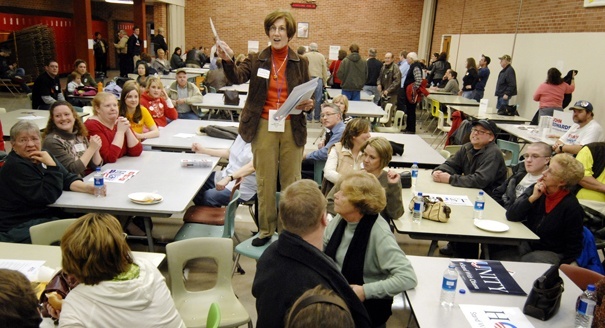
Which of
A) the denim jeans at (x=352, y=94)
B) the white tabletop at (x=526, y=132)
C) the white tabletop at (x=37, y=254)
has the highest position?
the denim jeans at (x=352, y=94)

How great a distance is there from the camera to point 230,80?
327 cm

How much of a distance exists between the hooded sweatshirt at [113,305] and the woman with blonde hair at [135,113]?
11.8 ft

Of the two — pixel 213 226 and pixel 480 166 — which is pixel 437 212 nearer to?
pixel 480 166

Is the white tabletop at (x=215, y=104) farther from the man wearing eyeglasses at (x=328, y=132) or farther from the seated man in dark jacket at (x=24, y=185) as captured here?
the seated man in dark jacket at (x=24, y=185)

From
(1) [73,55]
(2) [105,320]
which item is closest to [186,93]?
(2) [105,320]

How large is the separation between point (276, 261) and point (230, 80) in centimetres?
172

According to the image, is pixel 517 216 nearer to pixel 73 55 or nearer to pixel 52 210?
pixel 52 210

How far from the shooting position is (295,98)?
10.3ft

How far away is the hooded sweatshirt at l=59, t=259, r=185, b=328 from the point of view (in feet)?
5.96

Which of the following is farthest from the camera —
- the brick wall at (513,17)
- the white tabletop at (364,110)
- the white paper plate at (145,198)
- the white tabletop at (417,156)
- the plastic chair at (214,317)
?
the brick wall at (513,17)

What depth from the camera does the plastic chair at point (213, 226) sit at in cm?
351

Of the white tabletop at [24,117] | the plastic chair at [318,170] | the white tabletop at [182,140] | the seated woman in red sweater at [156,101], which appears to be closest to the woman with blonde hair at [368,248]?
the plastic chair at [318,170]

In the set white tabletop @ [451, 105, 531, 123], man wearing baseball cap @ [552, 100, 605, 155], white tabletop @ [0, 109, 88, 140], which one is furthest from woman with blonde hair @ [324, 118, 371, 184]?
white tabletop @ [451, 105, 531, 123]

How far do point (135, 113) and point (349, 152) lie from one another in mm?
2735
